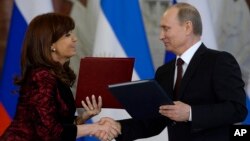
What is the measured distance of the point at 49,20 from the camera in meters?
2.42

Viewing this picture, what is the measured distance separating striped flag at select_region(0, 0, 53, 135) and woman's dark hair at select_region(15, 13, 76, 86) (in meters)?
1.07

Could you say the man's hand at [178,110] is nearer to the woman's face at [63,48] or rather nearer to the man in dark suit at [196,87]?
the man in dark suit at [196,87]

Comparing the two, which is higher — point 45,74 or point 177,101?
point 45,74

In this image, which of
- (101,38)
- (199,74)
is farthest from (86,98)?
(101,38)

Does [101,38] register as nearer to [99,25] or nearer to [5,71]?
[99,25]

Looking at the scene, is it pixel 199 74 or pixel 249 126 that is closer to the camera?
pixel 199 74

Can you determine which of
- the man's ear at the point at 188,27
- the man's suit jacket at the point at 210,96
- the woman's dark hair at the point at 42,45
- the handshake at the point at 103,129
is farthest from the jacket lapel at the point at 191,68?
the woman's dark hair at the point at 42,45

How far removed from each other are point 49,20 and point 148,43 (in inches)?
48.6

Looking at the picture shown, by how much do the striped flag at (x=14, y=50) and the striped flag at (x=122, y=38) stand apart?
15.8 inches

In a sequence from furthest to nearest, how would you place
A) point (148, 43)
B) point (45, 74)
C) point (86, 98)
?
point (148, 43), point (86, 98), point (45, 74)

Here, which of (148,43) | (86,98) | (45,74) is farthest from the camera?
(148,43)

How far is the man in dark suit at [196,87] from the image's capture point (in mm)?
2330

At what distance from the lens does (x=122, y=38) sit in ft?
11.3

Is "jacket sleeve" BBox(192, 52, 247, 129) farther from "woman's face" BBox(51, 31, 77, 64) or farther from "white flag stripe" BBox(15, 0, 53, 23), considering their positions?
"white flag stripe" BBox(15, 0, 53, 23)
